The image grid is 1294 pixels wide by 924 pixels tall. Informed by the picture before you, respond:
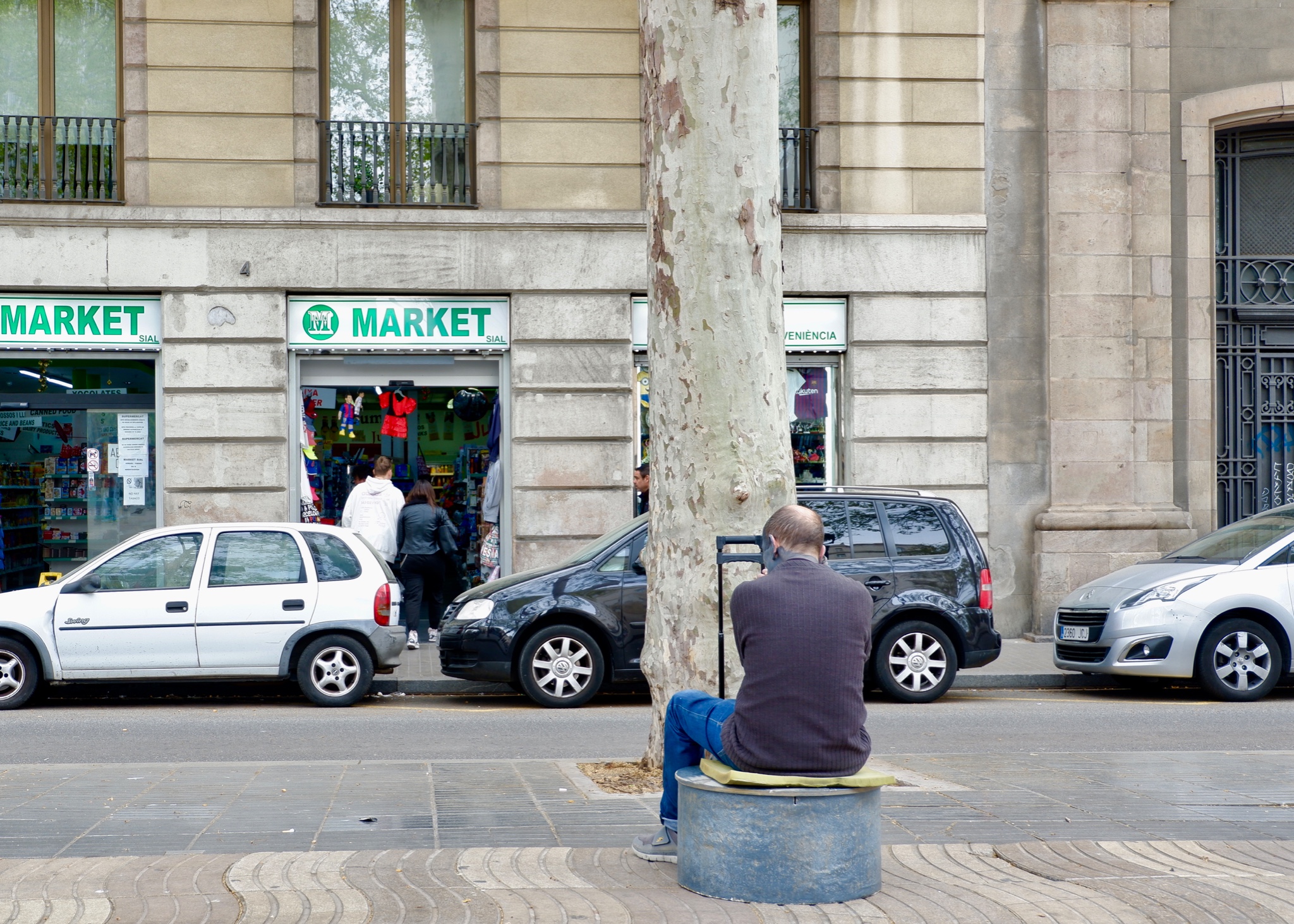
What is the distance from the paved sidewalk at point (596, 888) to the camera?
4.80 meters

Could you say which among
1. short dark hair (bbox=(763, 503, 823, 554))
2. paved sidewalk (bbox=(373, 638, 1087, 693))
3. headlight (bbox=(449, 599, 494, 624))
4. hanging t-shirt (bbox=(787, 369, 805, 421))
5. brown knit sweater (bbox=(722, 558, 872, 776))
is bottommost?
paved sidewalk (bbox=(373, 638, 1087, 693))

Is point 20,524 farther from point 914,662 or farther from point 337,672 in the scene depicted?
point 914,662

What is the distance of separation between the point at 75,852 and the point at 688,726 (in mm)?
2633

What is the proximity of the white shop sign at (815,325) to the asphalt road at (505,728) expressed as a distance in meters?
5.47

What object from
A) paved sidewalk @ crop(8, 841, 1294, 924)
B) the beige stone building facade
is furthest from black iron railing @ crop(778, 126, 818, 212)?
paved sidewalk @ crop(8, 841, 1294, 924)

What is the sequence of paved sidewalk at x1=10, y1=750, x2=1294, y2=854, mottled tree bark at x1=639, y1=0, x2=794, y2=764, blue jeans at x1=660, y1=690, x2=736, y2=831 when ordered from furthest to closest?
1. mottled tree bark at x1=639, y1=0, x2=794, y2=764
2. paved sidewalk at x1=10, y1=750, x2=1294, y2=854
3. blue jeans at x1=660, y1=690, x2=736, y2=831

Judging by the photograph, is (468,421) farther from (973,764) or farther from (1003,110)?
(973,764)

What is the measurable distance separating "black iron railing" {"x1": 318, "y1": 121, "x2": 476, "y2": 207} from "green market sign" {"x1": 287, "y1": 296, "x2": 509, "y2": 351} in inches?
45.0

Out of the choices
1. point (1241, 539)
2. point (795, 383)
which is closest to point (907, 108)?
point (795, 383)

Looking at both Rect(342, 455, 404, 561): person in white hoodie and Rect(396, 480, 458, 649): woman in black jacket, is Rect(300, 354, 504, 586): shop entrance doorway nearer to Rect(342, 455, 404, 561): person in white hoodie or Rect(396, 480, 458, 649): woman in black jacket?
Rect(342, 455, 404, 561): person in white hoodie

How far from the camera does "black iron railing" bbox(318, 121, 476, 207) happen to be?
16.2 metres

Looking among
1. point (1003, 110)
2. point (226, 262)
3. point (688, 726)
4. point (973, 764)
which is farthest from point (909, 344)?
point (688, 726)

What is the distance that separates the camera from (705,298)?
283 inches

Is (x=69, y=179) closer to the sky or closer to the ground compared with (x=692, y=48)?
closer to the sky
